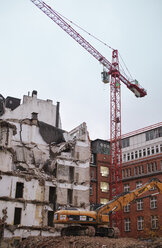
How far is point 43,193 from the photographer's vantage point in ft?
157

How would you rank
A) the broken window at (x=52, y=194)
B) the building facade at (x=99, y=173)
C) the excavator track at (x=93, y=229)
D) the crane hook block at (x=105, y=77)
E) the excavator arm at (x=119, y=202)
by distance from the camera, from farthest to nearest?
the crane hook block at (x=105, y=77), the building facade at (x=99, y=173), the broken window at (x=52, y=194), the excavator arm at (x=119, y=202), the excavator track at (x=93, y=229)

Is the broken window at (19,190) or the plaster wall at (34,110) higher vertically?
the plaster wall at (34,110)

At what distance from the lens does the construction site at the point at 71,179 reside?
32.1 metres

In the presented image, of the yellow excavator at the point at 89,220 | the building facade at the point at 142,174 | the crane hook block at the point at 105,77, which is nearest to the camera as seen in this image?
the yellow excavator at the point at 89,220

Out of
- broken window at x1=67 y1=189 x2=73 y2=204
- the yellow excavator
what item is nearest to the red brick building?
broken window at x1=67 y1=189 x2=73 y2=204

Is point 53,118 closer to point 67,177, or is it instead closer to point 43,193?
point 67,177

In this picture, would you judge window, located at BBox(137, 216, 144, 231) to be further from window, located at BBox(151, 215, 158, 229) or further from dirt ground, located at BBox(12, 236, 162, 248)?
dirt ground, located at BBox(12, 236, 162, 248)

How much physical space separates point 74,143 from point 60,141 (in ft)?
13.8

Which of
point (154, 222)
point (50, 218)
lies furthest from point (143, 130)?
point (50, 218)

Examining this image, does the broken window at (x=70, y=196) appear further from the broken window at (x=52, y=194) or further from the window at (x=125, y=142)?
the window at (x=125, y=142)

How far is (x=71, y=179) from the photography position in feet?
174

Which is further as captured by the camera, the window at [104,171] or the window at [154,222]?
the window at [104,171]

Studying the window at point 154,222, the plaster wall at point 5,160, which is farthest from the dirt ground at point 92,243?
the window at point 154,222

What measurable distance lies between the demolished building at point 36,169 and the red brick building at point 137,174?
10075 millimetres
